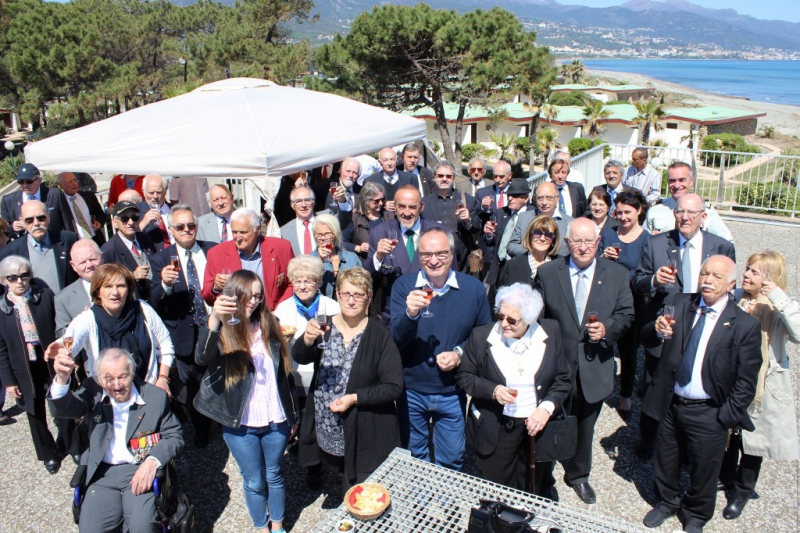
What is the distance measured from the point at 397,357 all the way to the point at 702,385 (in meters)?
1.85

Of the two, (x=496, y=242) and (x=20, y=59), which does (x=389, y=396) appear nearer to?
(x=496, y=242)

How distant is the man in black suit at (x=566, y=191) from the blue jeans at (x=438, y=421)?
342 cm

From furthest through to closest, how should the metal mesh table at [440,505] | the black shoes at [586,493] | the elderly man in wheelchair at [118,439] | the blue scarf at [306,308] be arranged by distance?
the black shoes at [586,493] → the blue scarf at [306,308] → the elderly man in wheelchair at [118,439] → the metal mesh table at [440,505]

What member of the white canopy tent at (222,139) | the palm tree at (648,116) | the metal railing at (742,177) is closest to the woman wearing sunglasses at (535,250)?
the white canopy tent at (222,139)

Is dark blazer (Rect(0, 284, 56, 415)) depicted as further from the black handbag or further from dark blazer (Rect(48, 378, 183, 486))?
the black handbag

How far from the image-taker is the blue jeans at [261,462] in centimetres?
346

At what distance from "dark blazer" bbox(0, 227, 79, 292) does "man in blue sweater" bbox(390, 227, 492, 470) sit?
10.4 feet

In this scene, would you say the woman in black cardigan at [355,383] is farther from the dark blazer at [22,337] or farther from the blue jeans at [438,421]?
the dark blazer at [22,337]

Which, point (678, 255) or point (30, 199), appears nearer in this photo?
point (678, 255)

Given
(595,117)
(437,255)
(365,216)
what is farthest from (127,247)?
(595,117)

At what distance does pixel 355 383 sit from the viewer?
3414 mm

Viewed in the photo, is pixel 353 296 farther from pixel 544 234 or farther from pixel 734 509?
pixel 734 509

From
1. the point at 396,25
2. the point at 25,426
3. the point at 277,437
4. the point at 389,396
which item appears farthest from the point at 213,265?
the point at 396,25

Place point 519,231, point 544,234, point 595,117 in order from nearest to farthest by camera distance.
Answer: point 544,234, point 519,231, point 595,117
